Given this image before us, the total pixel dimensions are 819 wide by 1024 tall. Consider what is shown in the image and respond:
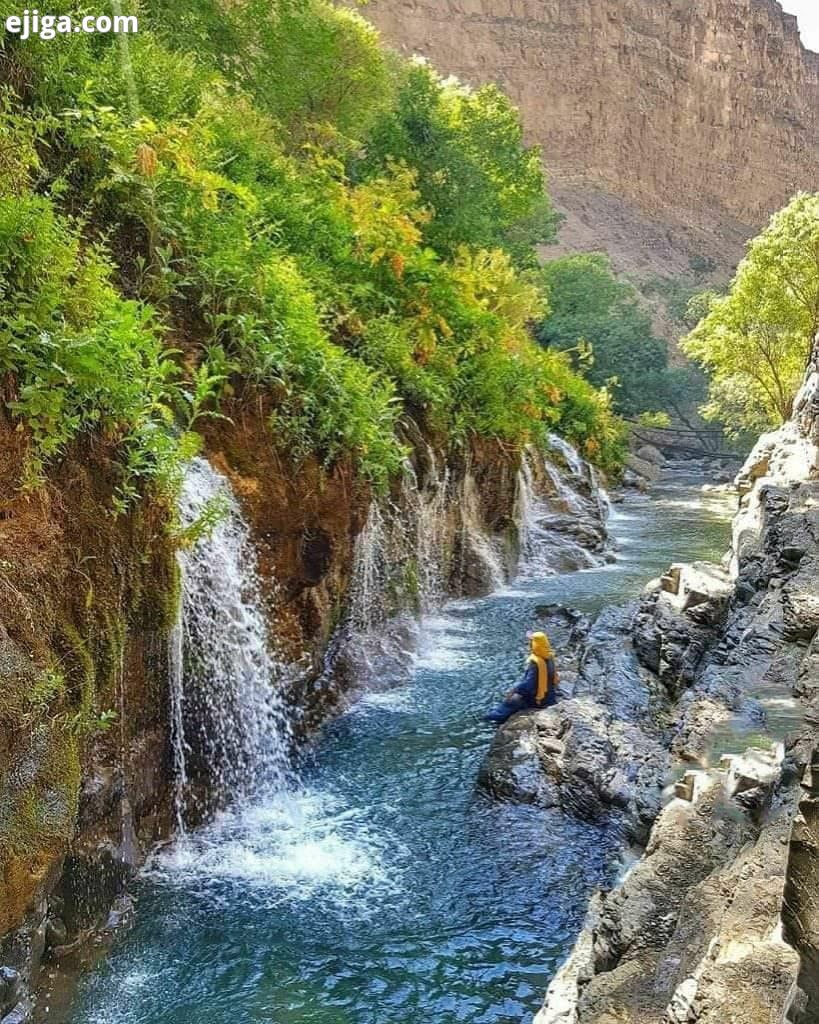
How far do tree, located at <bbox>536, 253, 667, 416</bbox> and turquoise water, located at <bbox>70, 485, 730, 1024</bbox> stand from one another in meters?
30.3

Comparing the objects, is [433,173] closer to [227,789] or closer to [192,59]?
[192,59]

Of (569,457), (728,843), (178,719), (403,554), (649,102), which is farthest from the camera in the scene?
(649,102)

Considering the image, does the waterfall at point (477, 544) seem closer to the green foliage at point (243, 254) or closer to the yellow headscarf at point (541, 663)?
the green foliage at point (243, 254)

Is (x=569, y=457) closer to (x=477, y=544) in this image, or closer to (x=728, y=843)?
(x=477, y=544)

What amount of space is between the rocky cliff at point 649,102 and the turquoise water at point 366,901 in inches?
2713

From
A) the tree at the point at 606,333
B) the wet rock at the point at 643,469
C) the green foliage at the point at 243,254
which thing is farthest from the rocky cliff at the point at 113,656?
the tree at the point at 606,333

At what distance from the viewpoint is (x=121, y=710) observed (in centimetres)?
570

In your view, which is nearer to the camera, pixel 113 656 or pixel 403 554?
pixel 113 656

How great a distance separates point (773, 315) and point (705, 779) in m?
23.8

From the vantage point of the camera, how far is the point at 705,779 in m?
4.94

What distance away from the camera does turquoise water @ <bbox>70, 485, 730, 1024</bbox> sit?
4871mm

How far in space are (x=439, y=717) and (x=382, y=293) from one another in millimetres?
6942

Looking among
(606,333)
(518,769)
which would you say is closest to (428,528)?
(518,769)

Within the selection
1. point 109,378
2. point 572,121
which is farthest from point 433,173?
point 572,121
